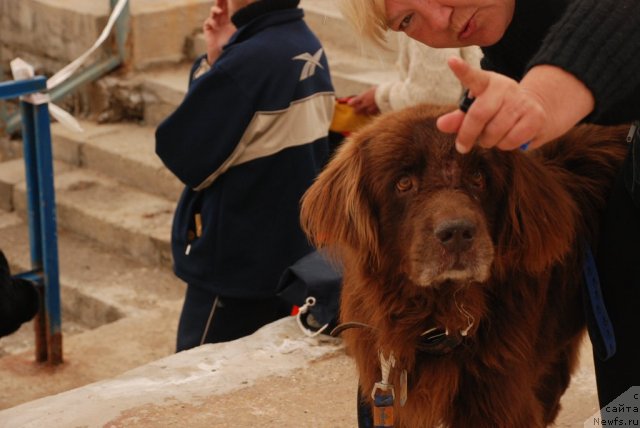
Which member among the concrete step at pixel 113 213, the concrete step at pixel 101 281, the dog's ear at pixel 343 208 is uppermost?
the dog's ear at pixel 343 208

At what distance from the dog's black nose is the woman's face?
16.2 inches

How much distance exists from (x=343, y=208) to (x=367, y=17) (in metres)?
0.59

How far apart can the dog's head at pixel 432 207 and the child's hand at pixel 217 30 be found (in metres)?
1.97

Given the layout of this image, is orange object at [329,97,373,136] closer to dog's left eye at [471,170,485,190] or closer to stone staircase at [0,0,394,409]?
stone staircase at [0,0,394,409]

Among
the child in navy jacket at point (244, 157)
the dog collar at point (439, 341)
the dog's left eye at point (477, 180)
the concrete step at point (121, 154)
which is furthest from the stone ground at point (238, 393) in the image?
the concrete step at point (121, 154)

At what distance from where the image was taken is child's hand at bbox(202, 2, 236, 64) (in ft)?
15.1

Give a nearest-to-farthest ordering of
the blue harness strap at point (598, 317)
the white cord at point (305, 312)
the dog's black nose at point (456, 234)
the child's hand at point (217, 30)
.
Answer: the dog's black nose at point (456, 234), the blue harness strap at point (598, 317), the white cord at point (305, 312), the child's hand at point (217, 30)

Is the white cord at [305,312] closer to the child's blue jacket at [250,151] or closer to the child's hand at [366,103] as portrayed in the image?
the child's blue jacket at [250,151]

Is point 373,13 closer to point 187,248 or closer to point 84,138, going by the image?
point 187,248

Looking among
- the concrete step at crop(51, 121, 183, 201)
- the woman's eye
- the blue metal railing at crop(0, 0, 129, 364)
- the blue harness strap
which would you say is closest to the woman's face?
the woman's eye

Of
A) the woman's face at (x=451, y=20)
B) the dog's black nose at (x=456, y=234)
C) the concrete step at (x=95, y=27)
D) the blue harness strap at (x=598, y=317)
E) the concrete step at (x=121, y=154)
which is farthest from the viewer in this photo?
the concrete step at (x=95, y=27)

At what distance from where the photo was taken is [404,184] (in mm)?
2561

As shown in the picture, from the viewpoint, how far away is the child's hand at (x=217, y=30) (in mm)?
4609

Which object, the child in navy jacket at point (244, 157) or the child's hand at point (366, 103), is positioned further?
the child's hand at point (366, 103)
